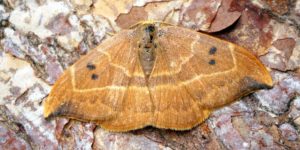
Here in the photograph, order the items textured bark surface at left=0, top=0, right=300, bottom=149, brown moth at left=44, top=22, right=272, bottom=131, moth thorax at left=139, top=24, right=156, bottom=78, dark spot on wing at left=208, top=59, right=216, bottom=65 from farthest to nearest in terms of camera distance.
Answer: moth thorax at left=139, top=24, right=156, bottom=78 → dark spot on wing at left=208, top=59, right=216, bottom=65 → brown moth at left=44, top=22, right=272, bottom=131 → textured bark surface at left=0, top=0, right=300, bottom=149

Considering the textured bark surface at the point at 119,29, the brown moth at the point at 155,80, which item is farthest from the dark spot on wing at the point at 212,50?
the textured bark surface at the point at 119,29

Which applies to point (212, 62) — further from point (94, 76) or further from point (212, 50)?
point (94, 76)

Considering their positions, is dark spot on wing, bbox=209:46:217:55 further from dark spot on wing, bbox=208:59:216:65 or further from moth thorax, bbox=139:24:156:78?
moth thorax, bbox=139:24:156:78

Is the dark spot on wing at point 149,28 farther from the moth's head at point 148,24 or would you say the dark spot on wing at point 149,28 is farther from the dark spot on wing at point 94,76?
the dark spot on wing at point 94,76

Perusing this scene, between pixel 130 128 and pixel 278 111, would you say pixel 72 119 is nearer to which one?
pixel 130 128

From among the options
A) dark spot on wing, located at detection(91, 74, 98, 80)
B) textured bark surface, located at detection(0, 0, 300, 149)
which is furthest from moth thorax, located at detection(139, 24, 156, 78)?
dark spot on wing, located at detection(91, 74, 98, 80)

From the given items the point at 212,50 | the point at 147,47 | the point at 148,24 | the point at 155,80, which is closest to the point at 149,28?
the point at 148,24

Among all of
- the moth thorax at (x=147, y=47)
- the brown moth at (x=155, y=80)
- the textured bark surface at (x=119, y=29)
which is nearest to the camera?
the textured bark surface at (x=119, y=29)
